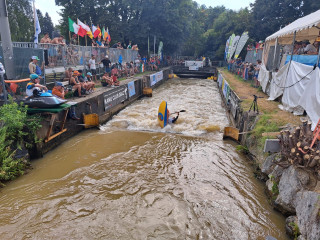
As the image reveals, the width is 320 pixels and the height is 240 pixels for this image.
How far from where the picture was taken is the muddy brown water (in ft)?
14.3

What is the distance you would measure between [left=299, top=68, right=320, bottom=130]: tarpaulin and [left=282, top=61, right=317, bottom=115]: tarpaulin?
16 centimetres

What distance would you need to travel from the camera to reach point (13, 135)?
20.8 ft

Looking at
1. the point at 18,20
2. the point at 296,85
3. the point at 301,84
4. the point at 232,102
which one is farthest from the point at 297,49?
the point at 18,20

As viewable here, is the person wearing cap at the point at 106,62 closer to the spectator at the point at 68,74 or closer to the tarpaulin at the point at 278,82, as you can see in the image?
the spectator at the point at 68,74

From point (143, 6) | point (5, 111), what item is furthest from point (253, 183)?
point (143, 6)

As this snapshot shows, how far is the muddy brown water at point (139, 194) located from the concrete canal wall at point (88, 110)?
1.16 feet

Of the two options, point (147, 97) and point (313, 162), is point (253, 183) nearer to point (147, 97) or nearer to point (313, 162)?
point (313, 162)

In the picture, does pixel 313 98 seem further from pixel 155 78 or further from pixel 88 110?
pixel 155 78

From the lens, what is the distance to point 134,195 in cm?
537

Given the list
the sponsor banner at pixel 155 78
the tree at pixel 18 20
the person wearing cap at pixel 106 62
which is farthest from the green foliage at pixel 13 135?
the tree at pixel 18 20

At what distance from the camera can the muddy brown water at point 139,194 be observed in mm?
4344

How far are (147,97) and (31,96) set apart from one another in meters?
11.7

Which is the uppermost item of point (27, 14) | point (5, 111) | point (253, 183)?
point (27, 14)

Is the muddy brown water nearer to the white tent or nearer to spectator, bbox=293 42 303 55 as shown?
the white tent
